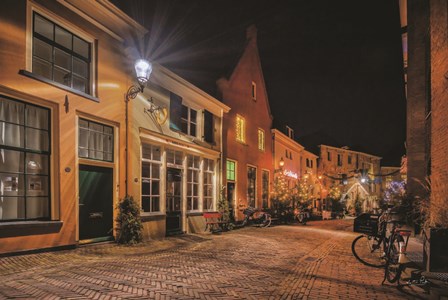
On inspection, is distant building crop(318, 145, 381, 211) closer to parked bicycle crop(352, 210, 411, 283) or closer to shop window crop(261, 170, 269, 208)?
shop window crop(261, 170, 269, 208)

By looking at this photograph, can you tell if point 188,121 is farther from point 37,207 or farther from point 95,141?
point 37,207

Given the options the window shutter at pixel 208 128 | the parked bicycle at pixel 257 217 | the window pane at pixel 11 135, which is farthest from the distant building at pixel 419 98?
the window pane at pixel 11 135

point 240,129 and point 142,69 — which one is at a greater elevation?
point 142,69

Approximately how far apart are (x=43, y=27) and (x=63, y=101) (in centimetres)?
187

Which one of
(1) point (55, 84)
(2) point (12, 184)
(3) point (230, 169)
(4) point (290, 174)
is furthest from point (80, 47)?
(4) point (290, 174)

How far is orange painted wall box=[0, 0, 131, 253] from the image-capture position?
7254 mm

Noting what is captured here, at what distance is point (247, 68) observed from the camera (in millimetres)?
19609

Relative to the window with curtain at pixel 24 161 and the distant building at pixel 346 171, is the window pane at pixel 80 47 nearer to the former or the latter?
the window with curtain at pixel 24 161

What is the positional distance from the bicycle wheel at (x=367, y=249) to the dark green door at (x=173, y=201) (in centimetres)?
669

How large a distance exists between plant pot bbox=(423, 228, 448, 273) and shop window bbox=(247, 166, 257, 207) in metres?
13.8

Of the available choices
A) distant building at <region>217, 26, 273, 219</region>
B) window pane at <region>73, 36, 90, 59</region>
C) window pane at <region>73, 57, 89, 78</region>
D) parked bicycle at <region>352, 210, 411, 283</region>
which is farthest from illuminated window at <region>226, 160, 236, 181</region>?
window pane at <region>73, 36, 90, 59</region>

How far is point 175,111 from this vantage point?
13016 millimetres

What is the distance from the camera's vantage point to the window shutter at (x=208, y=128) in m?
15.3

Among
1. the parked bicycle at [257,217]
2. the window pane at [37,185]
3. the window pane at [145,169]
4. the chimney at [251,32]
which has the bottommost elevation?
the parked bicycle at [257,217]
